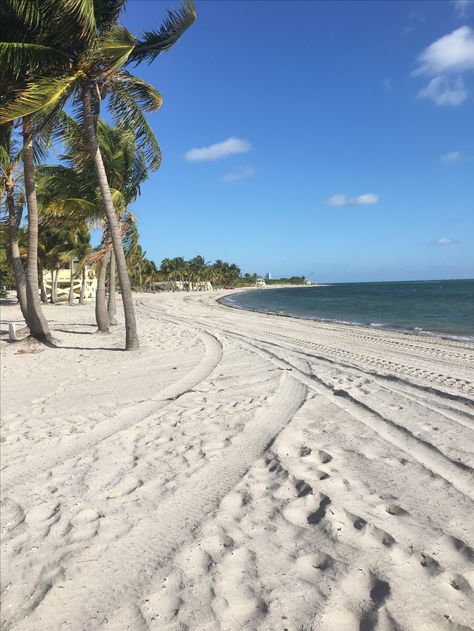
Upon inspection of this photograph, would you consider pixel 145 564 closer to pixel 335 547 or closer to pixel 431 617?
pixel 335 547

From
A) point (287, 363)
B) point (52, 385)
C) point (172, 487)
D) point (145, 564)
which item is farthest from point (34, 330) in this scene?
point (145, 564)

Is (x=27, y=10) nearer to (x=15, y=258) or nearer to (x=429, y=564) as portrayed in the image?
(x=15, y=258)

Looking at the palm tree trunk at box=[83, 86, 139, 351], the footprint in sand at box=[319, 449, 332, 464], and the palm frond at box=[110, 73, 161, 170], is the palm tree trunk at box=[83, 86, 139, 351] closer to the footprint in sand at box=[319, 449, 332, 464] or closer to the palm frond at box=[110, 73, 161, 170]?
the palm frond at box=[110, 73, 161, 170]

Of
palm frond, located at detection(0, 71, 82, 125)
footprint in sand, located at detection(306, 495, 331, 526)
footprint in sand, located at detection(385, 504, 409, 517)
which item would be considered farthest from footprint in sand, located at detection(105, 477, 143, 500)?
palm frond, located at detection(0, 71, 82, 125)

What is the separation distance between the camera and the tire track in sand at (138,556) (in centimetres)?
226

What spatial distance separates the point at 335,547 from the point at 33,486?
2.73 meters

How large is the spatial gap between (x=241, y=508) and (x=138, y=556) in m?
0.81

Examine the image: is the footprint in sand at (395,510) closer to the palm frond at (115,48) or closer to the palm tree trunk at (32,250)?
the palm frond at (115,48)

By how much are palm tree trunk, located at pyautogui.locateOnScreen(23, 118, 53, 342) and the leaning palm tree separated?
1.44 m

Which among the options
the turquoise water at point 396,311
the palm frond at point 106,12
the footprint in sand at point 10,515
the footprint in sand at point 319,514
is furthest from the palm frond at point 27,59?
the turquoise water at point 396,311

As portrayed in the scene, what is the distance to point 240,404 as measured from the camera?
5812mm

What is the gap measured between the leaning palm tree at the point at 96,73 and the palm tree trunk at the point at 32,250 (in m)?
1.44

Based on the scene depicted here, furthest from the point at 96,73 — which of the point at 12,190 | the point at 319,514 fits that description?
the point at 319,514

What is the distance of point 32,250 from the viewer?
1163 centimetres
